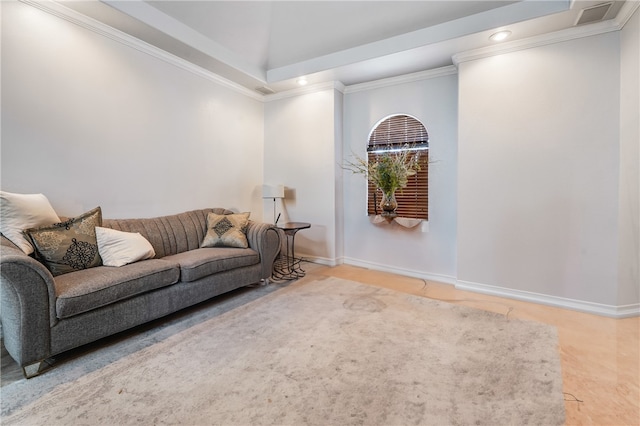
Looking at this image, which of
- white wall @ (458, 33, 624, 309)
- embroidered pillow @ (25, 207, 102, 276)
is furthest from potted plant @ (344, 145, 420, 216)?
embroidered pillow @ (25, 207, 102, 276)

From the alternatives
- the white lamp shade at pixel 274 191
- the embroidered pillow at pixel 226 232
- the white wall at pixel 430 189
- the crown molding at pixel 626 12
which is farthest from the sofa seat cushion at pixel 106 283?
the crown molding at pixel 626 12

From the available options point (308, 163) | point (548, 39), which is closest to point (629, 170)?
point (548, 39)

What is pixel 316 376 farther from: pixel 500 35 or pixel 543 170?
pixel 500 35

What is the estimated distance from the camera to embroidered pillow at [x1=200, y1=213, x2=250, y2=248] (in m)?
3.37

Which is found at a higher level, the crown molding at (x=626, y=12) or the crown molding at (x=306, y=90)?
the crown molding at (x=306, y=90)

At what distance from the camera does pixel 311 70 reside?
157 inches

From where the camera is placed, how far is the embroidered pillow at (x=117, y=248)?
8.07 feet

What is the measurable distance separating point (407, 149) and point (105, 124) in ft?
11.6

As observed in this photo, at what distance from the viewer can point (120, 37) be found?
10.0ft

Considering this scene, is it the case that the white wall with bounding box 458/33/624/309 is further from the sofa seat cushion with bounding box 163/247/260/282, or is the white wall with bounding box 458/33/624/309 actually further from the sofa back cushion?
the sofa back cushion

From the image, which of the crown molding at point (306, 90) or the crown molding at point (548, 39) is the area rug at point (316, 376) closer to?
the crown molding at point (548, 39)

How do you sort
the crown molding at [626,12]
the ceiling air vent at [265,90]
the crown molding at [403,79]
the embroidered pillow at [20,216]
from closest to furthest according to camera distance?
the embroidered pillow at [20,216] → the crown molding at [626,12] → the crown molding at [403,79] → the ceiling air vent at [265,90]

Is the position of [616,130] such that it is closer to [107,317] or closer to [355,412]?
[355,412]

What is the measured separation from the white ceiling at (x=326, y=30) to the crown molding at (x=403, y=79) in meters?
0.08
